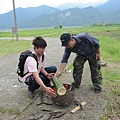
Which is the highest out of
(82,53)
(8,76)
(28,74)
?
(82,53)

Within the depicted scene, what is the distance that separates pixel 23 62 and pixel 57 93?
1.01 metres

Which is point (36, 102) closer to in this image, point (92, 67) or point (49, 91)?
point (49, 91)

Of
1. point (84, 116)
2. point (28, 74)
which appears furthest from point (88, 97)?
point (28, 74)

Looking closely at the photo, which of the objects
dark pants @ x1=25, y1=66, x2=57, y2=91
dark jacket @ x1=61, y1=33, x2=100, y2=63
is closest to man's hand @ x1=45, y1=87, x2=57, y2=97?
dark pants @ x1=25, y1=66, x2=57, y2=91

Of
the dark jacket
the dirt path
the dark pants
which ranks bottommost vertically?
the dirt path

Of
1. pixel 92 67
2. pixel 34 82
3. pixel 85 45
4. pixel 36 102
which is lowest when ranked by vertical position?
pixel 36 102

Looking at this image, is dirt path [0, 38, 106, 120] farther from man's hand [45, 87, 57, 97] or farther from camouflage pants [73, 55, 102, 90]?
man's hand [45, 87, 57, 97]

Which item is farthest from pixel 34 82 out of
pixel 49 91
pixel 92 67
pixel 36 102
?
pixel 92 67

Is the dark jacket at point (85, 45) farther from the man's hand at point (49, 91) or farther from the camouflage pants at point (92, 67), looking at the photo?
the man's hand at point (49, 91)

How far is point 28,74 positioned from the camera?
15.9 ft

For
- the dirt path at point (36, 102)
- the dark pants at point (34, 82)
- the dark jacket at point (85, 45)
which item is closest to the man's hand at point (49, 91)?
the dirt path at point (36, 102)

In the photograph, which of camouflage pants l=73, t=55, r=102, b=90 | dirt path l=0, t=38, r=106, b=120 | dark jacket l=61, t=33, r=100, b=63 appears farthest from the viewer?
camouflage pants l=73, t=55, r=102, b=90

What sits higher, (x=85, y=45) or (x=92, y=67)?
(x=85, y=45)

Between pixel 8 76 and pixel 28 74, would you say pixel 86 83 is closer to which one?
pixel 28 74
